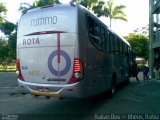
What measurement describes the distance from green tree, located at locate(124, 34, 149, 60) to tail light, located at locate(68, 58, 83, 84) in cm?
6205

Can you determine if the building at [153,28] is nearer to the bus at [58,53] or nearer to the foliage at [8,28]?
the bus at [58,53]

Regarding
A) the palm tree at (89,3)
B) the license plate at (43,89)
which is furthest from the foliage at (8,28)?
the license plate at (43,89)

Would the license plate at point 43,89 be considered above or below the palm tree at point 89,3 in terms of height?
below

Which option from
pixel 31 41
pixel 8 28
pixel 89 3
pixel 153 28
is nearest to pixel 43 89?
pixel 31 41

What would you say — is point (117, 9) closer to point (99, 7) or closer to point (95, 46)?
point (99, 7)

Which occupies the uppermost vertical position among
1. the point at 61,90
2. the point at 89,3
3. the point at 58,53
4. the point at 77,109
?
the point at 89,3

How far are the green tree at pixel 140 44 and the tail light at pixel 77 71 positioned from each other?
62052 millimetres

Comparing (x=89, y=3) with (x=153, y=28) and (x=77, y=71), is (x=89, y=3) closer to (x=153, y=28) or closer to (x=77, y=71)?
(x=153, y=28)

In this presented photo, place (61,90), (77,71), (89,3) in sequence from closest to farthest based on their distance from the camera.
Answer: (77,71) → (61,90) → (89,3)

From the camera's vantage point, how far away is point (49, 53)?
31.2 ft

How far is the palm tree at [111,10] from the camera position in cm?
4109

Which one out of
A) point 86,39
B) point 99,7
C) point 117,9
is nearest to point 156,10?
point 99,7

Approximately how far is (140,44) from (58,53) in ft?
206

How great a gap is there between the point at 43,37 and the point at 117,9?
3720 cm
